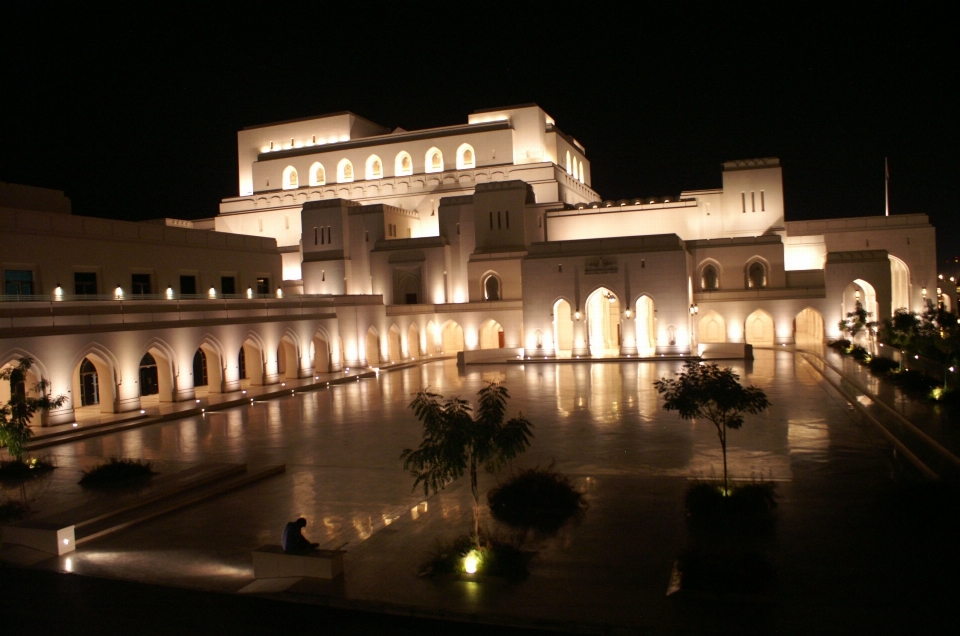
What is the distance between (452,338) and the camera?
40.2 meters

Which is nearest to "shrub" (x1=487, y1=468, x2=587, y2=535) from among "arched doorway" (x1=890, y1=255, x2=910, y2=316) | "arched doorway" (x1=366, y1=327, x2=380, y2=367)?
"arched doorway" (x1=366, y1=327, x2=380, y2=367)

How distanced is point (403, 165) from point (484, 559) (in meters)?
40.5

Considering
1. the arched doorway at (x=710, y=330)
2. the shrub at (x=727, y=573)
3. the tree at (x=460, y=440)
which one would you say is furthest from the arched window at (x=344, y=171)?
the shrub at (x=727, y=573)

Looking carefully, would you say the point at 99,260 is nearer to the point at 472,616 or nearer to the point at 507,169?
the point at 472,616

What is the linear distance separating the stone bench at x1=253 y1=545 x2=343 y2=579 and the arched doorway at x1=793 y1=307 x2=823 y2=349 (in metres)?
31.9

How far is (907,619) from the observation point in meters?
6.30

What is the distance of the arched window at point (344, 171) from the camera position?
4716cm

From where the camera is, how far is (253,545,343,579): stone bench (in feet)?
26.2

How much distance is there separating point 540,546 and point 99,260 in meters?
21.3

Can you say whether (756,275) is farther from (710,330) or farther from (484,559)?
(484,559)

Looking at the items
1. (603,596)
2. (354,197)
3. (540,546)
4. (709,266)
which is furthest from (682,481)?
(354,197)

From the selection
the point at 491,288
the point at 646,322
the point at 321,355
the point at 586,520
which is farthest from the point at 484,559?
the point at 491,288

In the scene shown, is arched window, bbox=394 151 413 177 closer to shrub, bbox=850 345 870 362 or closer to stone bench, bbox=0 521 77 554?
shrub, bbox=850 345 870 362

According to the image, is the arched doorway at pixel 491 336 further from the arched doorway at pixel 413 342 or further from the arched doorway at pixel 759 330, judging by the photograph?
the arched doorway at pixel 759 330
